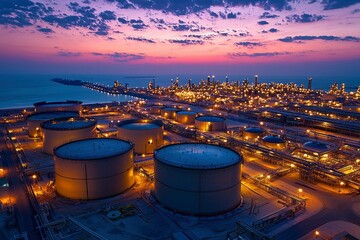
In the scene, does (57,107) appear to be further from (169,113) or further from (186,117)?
(186,117)

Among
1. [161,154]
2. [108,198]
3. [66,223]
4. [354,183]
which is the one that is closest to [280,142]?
[354,183]

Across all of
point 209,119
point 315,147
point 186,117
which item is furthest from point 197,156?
point 186,117

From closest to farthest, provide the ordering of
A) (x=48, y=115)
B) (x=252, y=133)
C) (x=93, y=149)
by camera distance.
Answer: (x=93, y=149) → (x=252, y=133) → (x=48, y=115)

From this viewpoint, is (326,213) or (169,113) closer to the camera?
(326,213)

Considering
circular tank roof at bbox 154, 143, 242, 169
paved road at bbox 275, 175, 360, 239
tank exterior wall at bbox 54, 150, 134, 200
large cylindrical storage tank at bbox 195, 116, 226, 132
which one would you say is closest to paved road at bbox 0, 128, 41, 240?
tank exterior wall at bbox 54, 150, 134, 200

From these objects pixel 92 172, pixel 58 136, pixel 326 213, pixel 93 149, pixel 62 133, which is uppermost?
pixel 93 149

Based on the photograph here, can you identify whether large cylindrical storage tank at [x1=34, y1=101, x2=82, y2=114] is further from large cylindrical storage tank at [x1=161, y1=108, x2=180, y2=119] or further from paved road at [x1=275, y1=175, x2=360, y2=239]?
paved road at [x1=275, y1=175, x2=360, y2=239]

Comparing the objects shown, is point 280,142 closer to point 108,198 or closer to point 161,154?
point 161,154

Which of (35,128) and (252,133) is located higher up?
(252,133)
